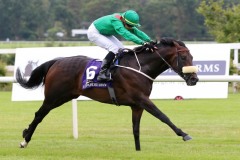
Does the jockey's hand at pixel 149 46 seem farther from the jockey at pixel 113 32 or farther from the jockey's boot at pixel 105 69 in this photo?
the jockey's boot at pixel 105 69

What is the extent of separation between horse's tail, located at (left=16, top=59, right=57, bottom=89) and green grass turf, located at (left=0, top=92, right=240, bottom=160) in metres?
0.85

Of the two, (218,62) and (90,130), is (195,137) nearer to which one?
(90,130)

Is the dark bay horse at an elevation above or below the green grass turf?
above

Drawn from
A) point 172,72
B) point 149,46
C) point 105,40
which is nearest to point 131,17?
point 149,46

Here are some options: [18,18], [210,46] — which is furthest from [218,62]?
[18,18]

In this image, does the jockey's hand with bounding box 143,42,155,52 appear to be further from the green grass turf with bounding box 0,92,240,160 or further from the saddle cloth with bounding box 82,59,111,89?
the green grass turf with bounding box 0,92,240,160

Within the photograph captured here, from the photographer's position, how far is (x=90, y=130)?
1339cm

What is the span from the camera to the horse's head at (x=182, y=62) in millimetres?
9648

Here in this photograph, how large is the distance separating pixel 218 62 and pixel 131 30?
37.0ft

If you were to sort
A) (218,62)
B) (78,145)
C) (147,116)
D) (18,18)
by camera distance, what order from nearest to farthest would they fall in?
(78,145)
(147,116)
(218,62)
(18,18)

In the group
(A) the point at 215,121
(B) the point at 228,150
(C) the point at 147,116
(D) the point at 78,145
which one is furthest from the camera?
(C) the point at 147,116

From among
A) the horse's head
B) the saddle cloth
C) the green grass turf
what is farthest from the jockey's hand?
the green grass turf

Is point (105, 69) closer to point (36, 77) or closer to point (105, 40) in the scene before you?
point (105, 40)

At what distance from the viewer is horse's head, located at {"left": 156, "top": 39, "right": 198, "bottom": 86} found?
9.65 metres
